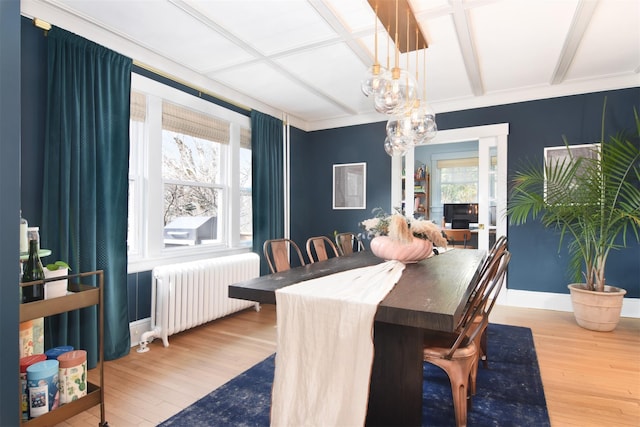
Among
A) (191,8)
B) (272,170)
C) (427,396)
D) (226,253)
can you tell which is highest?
(191,8)

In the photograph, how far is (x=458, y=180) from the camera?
25.1 ft

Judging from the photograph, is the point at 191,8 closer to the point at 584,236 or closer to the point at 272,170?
the point at 272,170

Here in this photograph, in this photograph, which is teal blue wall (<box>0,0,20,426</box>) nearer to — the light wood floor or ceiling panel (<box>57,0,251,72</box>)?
the light wood floor

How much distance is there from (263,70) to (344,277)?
8.26 feet

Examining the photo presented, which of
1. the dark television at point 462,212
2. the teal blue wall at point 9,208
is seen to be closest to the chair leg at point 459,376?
the teal blue wall at point 9,208

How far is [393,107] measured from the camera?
2.28m

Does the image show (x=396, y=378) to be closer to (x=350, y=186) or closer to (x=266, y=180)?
(x=266, y=180)

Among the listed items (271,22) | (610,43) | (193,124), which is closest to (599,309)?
(610,43)

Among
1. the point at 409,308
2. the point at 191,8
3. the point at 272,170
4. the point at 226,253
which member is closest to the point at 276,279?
the point at 409,308

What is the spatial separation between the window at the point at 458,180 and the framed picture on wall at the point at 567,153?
3.46 meters

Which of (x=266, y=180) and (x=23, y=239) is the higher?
(x=266, y=180)

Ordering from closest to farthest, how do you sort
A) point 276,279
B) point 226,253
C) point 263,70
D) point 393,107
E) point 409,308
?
point 409,308 → point 276,279 → point 393,107 → point 263,70 → point 226,253

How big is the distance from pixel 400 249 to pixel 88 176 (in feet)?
7.56

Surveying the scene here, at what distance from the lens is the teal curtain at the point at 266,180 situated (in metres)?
4.26
